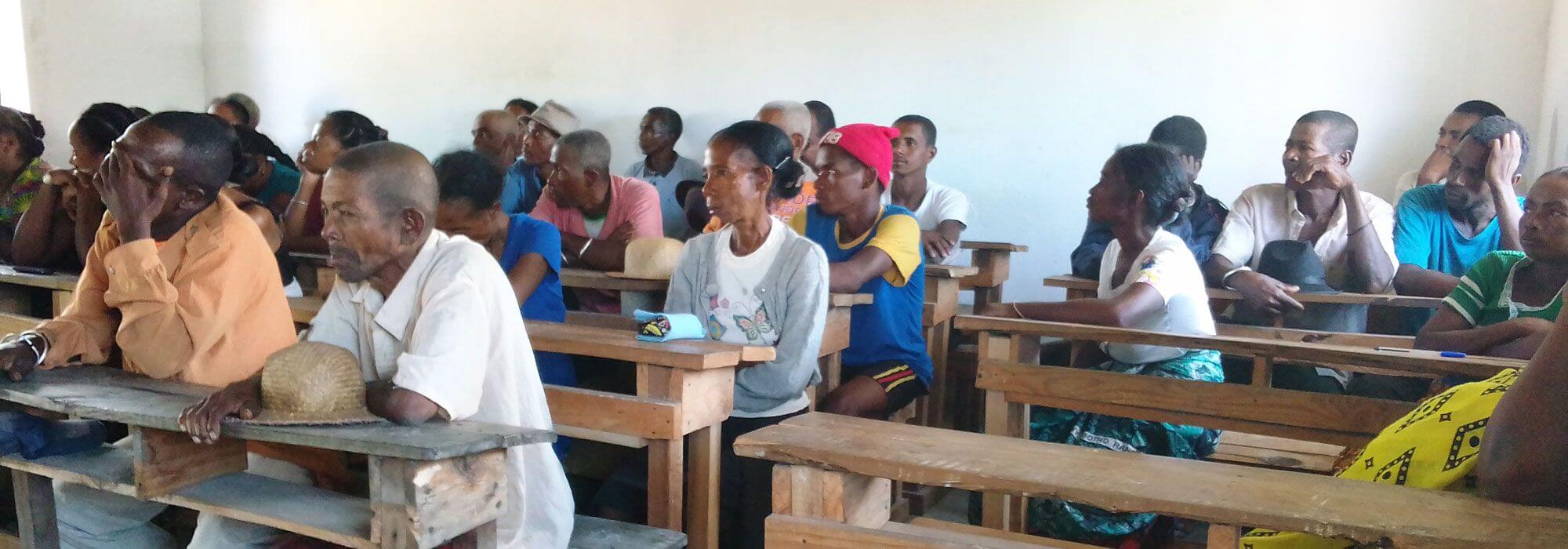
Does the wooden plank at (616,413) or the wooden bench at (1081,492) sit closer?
the wooden bench at (1081,492)

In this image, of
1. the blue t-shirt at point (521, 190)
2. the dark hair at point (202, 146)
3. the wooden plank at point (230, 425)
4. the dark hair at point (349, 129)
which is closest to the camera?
the wooden plank at point (230, 425)

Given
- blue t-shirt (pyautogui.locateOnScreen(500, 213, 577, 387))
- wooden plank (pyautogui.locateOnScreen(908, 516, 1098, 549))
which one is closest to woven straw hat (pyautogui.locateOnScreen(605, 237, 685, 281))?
blue t-shirt (pyautogui.locateOnScreen(500, 213, 577, 387))

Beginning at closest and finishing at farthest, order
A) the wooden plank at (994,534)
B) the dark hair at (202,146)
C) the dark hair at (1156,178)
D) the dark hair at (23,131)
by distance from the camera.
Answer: the wooden plank at (994,534) < the dark hair at (202,146) < the dark hair at (1156,178) < the dark hair at (23,131)

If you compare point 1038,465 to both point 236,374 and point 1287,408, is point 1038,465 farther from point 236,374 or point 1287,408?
point 236,374

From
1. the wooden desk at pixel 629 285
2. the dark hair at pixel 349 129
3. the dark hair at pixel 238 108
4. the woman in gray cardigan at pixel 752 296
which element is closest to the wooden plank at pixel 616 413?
the woman in gray cardigan at pixel 752 296

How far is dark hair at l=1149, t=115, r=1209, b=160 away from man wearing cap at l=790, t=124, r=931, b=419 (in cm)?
194

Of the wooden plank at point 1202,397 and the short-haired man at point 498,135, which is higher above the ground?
the short-haired man at point 498,135

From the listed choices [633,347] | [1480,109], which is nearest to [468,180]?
[633,347]

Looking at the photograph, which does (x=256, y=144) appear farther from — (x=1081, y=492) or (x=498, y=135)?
(x=1081, y=492)

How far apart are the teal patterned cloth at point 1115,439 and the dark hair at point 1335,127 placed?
1722 mm

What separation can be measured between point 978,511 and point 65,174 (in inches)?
123

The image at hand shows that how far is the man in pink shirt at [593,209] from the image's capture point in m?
4.11

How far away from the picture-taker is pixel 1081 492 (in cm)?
134

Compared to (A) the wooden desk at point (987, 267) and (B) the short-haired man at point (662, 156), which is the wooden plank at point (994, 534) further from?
(B) the short-haired man at point (662, 156)
